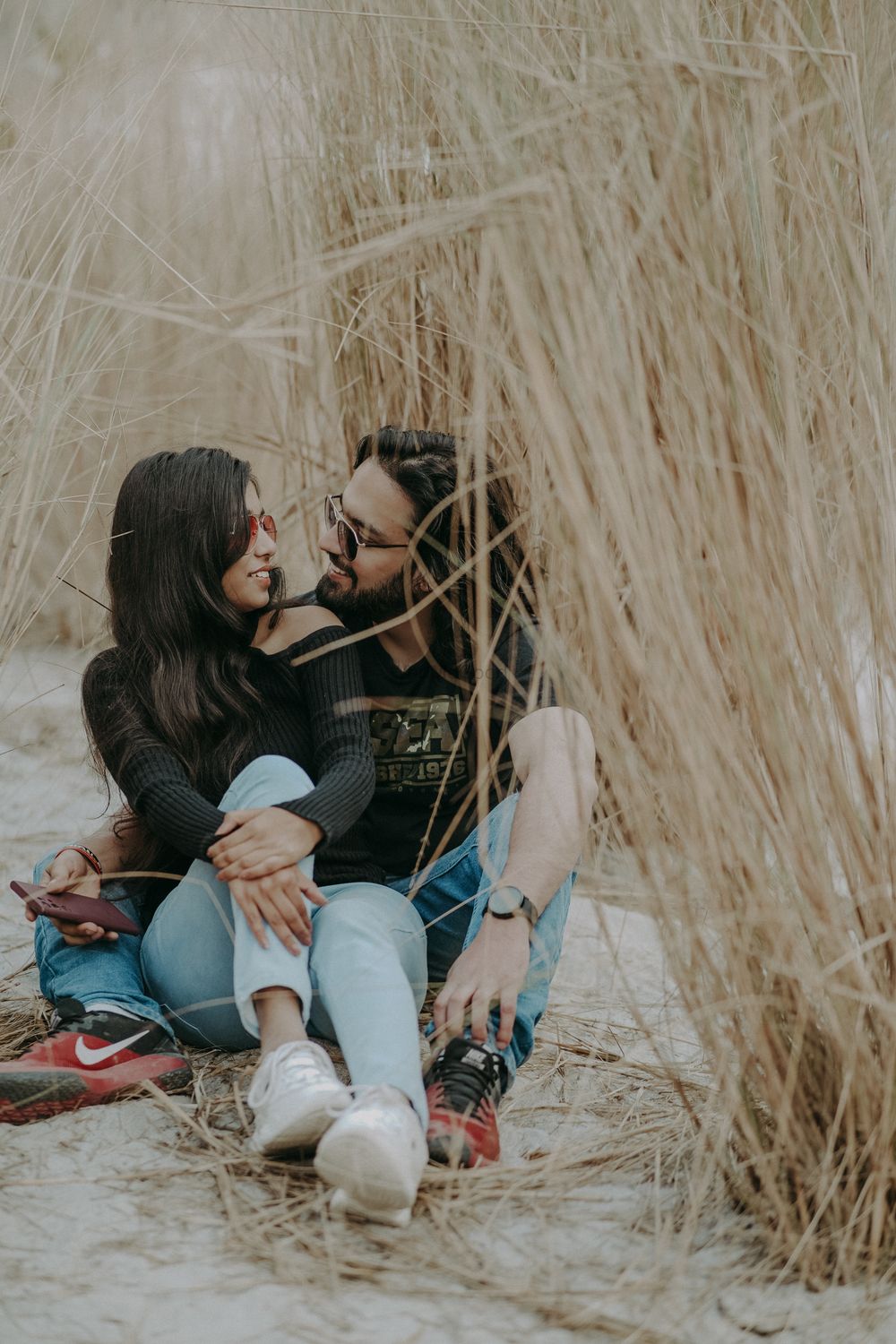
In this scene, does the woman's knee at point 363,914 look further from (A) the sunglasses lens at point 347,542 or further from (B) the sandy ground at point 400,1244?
(A) the sunglasses lens at point 347,542

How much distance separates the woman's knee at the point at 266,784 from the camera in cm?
160

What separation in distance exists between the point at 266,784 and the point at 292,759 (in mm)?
215

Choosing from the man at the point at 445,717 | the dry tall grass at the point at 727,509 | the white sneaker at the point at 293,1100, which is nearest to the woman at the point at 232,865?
the white sneaker at the point at 293,1100

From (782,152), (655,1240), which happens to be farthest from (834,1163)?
(782,152)

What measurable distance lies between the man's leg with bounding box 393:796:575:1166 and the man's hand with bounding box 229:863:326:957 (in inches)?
6.0

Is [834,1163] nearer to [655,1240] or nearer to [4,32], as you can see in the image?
[655,1240]

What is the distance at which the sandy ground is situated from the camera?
3.46 ft

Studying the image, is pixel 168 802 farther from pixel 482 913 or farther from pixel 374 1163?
pixel 374 1163

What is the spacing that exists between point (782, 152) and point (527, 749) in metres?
0.82

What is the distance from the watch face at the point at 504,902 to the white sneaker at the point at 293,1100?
11.1 inches

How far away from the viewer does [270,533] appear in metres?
1.82

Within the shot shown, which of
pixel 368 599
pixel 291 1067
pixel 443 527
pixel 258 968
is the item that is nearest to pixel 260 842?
pixel 258 968

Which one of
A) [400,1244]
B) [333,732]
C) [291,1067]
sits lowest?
[400,1244]

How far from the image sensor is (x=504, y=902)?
1500 mm
